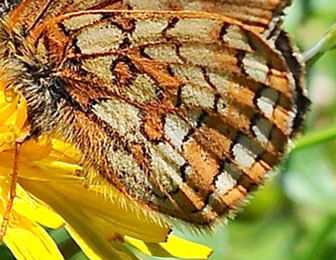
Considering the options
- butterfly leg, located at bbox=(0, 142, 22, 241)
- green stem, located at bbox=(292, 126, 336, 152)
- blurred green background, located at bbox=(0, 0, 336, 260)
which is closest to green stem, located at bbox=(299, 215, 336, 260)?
blurred green background, located at bbox=(0, 0, 336, 260)

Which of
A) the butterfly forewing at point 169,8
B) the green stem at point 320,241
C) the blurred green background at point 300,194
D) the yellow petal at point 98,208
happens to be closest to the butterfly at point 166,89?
the butterfly forewing at point 169,8

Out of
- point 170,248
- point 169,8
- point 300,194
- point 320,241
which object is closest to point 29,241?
point 170,248

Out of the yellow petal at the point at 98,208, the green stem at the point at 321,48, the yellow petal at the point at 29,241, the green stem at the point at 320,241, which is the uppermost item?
the green stem at the point at 321,48

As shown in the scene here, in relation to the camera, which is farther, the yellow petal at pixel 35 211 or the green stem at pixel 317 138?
the green stem at pixel 317 138

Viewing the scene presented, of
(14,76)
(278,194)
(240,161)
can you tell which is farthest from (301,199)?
(14,76)

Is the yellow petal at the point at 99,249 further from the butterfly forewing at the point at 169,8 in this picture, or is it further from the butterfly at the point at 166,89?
the butterfly forewing at the point at 169,8

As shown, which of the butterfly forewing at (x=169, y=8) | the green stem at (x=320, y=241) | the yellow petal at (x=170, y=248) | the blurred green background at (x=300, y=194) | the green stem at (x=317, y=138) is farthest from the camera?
the blurred green background at (x=300, y=194)
